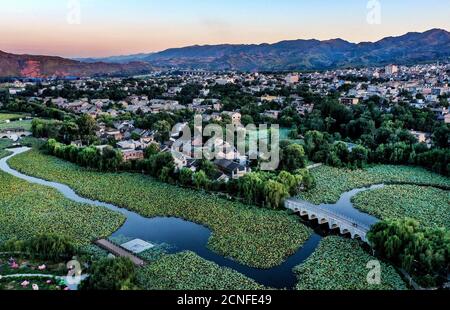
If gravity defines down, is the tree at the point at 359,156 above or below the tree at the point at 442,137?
below

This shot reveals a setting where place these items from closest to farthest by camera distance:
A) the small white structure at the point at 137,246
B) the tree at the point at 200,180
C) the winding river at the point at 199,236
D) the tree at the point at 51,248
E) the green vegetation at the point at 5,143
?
the winding river at the point at 199,236, the tree at the point at 51,248, the small white structure at the point at 137,246, the tree at the point at 200,180, the green vegetation at the point at 5,143

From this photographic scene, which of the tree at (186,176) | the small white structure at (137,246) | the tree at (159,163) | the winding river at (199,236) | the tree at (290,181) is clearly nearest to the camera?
the winding river at (199,236)

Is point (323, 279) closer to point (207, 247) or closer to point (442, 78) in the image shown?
point (207, 247)

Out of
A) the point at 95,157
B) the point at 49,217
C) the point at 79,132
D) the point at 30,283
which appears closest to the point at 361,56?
the point at 79,132

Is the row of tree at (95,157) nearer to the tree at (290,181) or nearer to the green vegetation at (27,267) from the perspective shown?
the tree at (290,181)

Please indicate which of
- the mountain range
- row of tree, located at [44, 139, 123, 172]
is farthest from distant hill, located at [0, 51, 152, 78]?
row of tree, located at [44, 139, 123, 172]

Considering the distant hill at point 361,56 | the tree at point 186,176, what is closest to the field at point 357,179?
the tree at point 186,176
